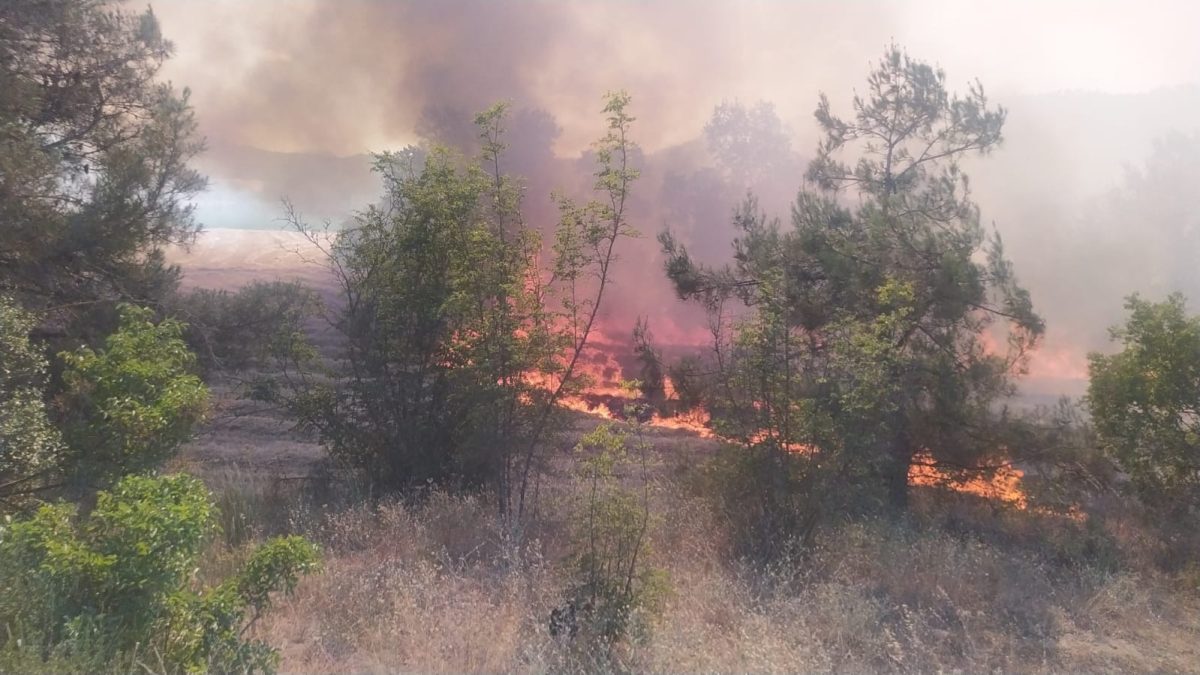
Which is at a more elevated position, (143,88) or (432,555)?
(143,88)

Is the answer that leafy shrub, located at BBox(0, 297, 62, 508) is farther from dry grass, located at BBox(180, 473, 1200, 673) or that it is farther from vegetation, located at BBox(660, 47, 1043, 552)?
vegetation, located at BBox(660, 47, 1043, 552)

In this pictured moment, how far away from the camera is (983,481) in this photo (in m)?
9.41

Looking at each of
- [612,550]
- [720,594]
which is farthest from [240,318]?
[720,594]

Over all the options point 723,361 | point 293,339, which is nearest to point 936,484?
point 723,361

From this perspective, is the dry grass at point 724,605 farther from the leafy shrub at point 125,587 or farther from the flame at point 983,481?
Result: the flame at point 983,481

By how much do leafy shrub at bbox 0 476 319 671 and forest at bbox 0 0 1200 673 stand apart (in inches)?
0.8

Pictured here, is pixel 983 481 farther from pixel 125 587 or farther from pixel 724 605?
pixel 125 587

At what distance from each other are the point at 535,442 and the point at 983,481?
625 cm

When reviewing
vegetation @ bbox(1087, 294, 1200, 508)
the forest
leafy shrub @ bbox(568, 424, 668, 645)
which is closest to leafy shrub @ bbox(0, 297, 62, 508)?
the forest

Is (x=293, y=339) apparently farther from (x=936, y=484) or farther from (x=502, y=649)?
(x=936, y=484)

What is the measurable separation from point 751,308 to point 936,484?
14.4 feet

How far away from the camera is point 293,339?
8.84 metres

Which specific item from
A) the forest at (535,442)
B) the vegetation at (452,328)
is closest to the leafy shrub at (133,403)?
the forest at (535,442)

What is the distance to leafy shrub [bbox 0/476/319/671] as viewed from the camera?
142 inches
